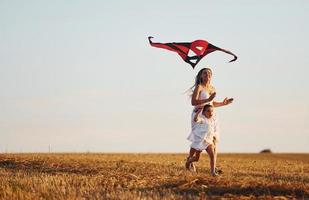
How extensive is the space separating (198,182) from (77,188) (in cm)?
206

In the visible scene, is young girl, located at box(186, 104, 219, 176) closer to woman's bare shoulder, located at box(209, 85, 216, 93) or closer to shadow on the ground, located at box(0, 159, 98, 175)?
woman's bare shoulder, located at box(209, 85, 216, 93)

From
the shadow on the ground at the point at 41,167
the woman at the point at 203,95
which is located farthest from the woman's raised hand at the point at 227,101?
the shadow on the ground at the point at 41,167

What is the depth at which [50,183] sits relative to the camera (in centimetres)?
1170

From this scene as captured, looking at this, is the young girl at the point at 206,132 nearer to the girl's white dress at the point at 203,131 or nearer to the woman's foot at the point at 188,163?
the girl's white dress at the point at 203,131

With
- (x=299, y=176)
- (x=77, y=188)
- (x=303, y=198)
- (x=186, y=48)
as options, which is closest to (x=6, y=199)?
(x=77, y=188)

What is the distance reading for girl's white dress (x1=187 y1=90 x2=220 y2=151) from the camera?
13.7 meters

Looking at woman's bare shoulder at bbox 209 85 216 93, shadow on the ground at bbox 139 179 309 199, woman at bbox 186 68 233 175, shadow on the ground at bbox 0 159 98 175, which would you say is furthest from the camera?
shadow on the ground at bbox 0 159 98 175

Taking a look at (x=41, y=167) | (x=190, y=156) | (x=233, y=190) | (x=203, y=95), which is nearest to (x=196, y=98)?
(x=203, y=95)

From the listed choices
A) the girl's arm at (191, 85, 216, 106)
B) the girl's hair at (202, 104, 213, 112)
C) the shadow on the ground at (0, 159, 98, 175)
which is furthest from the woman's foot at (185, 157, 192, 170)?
the shadow on the ground at (0, 159, 98, 175)

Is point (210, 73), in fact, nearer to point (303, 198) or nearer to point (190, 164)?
point (190, 164)

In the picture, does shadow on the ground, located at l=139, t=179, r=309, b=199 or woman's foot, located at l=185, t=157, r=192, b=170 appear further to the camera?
woman's foot, located at l=185, t=157, r=192, b=170

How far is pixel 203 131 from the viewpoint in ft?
44.9

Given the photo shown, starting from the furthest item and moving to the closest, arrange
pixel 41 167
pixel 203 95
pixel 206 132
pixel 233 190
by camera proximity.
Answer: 1. pixel 41 167
2. pixel 203 95
3. pixel 206 132
4. pixel 233 190

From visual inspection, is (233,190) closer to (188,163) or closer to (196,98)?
(196,98)
